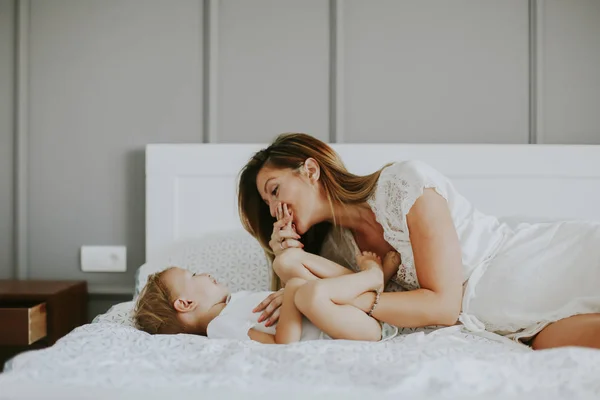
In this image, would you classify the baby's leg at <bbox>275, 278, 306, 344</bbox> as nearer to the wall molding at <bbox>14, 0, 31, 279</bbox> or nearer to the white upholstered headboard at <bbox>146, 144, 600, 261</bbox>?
the white upholstered headboard at <bbox>146, 144, 600, 261</bbox>

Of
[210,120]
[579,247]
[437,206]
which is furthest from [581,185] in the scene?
[210,120]

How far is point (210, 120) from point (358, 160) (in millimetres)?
604

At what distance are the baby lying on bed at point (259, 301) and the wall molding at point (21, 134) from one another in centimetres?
106

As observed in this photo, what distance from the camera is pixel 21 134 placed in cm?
232

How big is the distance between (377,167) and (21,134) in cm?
Answer: 141

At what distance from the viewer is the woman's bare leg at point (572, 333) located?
1268mm

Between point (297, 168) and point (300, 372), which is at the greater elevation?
point (297, 168)

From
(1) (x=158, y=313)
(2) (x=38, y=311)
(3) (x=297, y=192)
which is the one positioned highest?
(3) (x=297, y=192)

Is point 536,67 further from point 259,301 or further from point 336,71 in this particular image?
point 259,301

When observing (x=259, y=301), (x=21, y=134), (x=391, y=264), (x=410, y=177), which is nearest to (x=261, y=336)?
(x=259, y=301)

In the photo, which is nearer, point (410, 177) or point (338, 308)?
point (338, 308)

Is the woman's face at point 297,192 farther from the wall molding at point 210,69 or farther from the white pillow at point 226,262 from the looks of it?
the wall molding at point 210,69

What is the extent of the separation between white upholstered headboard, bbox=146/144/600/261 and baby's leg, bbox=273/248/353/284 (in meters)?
0.76

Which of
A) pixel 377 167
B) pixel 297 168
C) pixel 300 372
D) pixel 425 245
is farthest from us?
pixel 377 167
